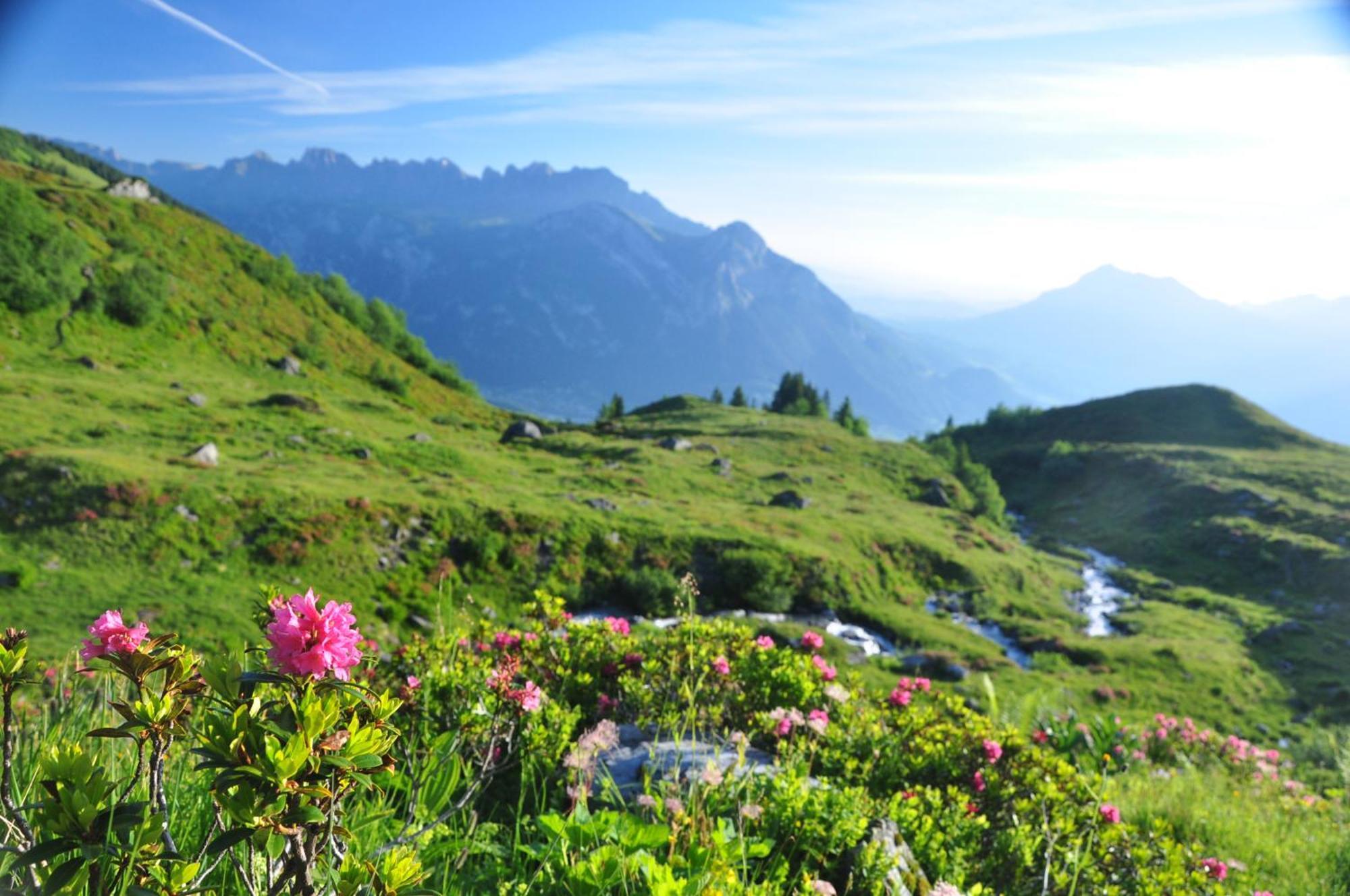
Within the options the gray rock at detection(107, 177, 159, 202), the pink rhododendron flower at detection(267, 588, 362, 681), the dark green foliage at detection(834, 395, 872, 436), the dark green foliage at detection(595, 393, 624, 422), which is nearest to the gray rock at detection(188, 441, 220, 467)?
the pink rhododendron flower at detection(267, 588, 362, 681)

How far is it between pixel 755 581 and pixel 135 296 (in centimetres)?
5722

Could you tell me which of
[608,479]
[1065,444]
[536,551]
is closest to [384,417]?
[608,479]

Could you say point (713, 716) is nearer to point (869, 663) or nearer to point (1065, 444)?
point (869, 663)

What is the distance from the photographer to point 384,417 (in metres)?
55.4

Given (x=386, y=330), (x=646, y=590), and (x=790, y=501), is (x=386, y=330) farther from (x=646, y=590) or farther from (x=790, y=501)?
(x=646, y=590)

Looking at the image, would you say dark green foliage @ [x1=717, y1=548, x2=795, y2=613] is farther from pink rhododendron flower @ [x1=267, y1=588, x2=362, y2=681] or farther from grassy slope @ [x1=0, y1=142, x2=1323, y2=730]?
pink rhododendron flower @ [x1=267, y1=588, x2=362, y2=681]

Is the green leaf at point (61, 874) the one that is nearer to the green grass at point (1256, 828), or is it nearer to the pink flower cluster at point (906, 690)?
the pink flower cluster at point (906, 690)

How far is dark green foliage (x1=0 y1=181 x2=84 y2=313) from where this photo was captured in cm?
4669

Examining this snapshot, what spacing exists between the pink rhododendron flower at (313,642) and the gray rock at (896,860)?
325 cm

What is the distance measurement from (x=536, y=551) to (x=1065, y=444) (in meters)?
101

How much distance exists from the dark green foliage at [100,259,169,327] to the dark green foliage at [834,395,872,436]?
88807mm

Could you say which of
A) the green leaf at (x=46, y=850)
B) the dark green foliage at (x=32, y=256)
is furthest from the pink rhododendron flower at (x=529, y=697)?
the dark green foliage at (x=32, y=256)

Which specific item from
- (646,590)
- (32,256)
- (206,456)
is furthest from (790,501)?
(32,256)

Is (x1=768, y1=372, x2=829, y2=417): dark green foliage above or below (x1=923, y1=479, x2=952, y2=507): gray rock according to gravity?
above
